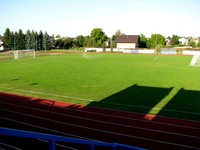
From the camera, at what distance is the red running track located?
29.9ft

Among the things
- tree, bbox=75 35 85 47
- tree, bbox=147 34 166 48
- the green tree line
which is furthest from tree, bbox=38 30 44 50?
tree, bbox=147 34 166 48

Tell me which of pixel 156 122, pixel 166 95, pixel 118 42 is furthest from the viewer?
pixel 118 42

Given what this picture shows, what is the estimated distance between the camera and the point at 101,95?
1689cm

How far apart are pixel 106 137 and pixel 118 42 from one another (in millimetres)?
105506

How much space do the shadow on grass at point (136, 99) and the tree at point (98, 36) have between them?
311ft

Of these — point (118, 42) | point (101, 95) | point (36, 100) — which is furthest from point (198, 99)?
point (118, 42)

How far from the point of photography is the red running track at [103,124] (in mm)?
9127

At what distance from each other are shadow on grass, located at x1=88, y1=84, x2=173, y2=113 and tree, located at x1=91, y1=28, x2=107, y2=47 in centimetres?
9480

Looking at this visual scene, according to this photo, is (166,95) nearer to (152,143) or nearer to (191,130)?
(191,130)

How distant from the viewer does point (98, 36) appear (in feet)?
370

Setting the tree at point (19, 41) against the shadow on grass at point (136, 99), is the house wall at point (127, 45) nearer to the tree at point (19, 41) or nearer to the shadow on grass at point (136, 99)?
the tree at point (19, 41)

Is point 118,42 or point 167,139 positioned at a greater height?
point 118,42

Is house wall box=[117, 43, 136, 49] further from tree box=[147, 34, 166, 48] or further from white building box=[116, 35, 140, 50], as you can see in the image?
tree box=[147, 34, 166, 48]

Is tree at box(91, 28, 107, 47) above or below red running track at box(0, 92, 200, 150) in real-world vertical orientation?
above
